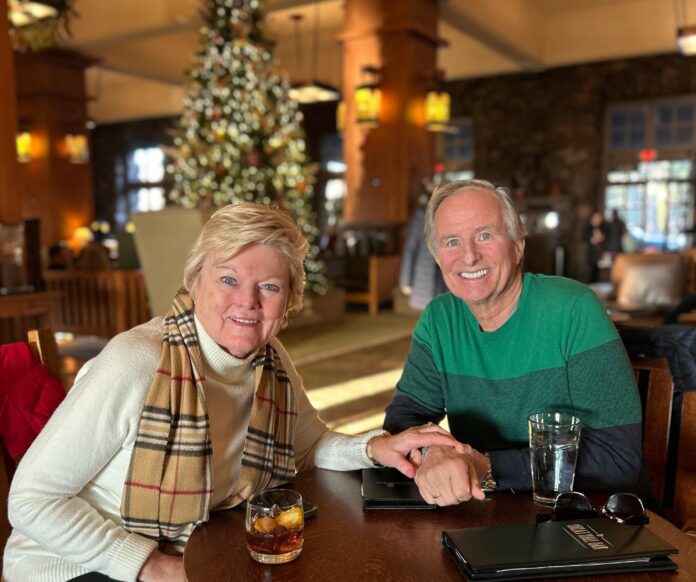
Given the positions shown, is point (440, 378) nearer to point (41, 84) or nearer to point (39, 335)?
point (39, 335)

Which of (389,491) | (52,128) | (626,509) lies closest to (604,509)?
(626,509)

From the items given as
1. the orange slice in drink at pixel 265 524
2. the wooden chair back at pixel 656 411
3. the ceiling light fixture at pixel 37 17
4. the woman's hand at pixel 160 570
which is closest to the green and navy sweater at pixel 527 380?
→ the wooden chair back at pixel 656 411

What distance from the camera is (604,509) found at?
1120 mm

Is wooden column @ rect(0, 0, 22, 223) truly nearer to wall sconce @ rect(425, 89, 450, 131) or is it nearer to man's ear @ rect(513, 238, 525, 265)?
man's ear @ rect(513, 238, 525, 265)

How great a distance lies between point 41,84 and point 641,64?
392 inches

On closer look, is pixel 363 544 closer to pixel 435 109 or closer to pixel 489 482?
pixel 489 482

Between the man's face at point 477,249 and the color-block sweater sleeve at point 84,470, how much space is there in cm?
75

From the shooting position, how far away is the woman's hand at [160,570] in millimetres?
1152

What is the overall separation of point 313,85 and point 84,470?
8861mm

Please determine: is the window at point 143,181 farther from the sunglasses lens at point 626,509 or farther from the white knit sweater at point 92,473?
the sunglasses lens at point 626,509

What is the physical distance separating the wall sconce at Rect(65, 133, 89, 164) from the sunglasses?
36.5 feet

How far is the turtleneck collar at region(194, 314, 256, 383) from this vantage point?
4.29 feet

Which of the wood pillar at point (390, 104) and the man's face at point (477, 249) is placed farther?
the wood pillar at point (390, 104)

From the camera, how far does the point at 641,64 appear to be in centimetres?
1097
